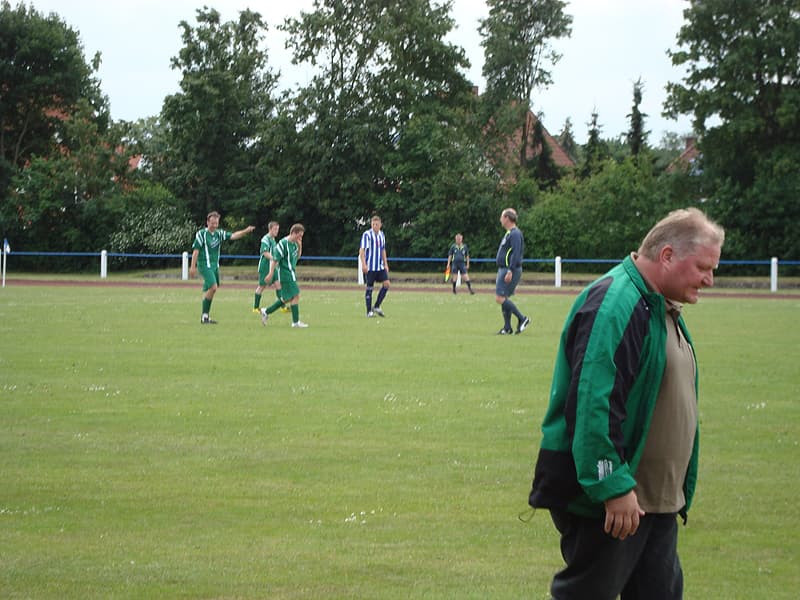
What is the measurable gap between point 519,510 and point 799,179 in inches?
1795

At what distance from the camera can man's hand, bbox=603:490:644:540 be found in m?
3.98

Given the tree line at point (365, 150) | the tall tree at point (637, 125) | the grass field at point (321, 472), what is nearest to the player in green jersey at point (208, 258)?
the grass field at point (321, 472)

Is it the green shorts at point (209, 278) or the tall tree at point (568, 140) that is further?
the tall tree at point (568, 140)

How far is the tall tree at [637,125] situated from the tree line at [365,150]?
850 cm

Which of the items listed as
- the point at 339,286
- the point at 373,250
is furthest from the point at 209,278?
the point at 339,286

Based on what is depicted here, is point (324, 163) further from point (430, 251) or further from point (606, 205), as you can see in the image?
point (606, 205)

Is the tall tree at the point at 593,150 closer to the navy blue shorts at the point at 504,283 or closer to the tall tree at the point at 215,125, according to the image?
the tall tree at the point at 215,125

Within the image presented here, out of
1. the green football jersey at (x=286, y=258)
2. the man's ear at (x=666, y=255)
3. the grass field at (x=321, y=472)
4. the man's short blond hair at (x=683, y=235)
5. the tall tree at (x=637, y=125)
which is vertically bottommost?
the grass field at (x=321, y=472)

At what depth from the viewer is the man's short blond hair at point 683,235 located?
13.7 feet

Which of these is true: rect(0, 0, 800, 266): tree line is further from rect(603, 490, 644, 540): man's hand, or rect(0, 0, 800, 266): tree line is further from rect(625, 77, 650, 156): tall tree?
rect(603, 490, 644, 540): man's hand

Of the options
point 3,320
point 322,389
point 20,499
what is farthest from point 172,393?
point 3,320

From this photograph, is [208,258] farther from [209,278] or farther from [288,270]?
[288,270]

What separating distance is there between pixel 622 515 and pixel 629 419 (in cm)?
33

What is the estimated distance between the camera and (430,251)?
5450 cm
